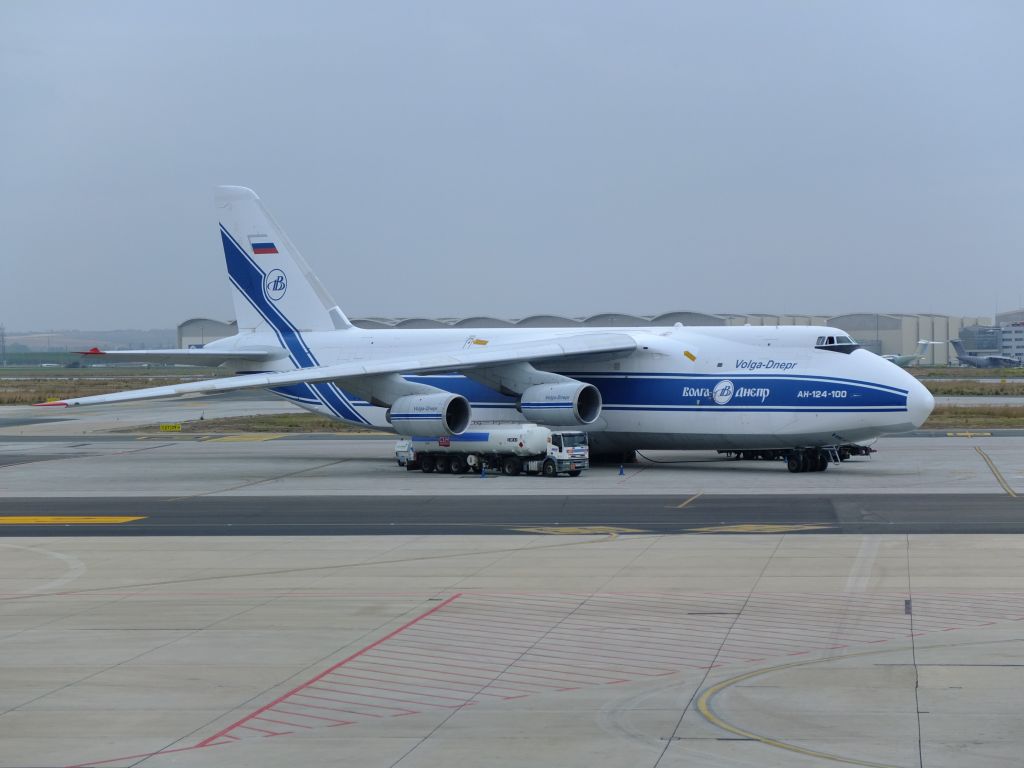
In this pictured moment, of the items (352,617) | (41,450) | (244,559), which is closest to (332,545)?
(244,559)

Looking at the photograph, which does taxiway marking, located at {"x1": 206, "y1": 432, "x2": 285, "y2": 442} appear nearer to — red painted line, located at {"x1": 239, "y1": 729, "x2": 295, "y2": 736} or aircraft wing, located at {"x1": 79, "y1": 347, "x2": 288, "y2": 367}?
aircraft wing, located at {"x1": 79, "y1": 347, "x2": 288, "y2": 367}

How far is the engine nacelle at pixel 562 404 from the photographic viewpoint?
4119cm

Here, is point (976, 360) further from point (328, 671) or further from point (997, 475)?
point (328, 671)

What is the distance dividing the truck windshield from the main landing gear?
21.2 ft

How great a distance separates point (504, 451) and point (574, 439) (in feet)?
7.23

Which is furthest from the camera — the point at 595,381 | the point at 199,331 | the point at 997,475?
the point at 199,331

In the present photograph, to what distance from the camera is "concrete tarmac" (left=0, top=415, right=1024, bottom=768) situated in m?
11.6

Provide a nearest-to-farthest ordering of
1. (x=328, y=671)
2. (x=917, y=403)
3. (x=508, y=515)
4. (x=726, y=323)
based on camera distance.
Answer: (x=328, y=671), (x=508, y=515), (x=917, y=403), (x=726, y=323)

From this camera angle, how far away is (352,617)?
57.5 ft

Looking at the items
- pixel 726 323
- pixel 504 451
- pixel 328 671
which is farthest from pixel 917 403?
pixel 726 323

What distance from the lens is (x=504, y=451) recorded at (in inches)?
1598

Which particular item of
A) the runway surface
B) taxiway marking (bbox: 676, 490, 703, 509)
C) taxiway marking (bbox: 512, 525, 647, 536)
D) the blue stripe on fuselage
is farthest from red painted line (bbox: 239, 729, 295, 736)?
the blue stripe on fuselage

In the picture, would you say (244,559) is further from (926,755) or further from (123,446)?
(123,446)

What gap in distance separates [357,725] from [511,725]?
1446mm
